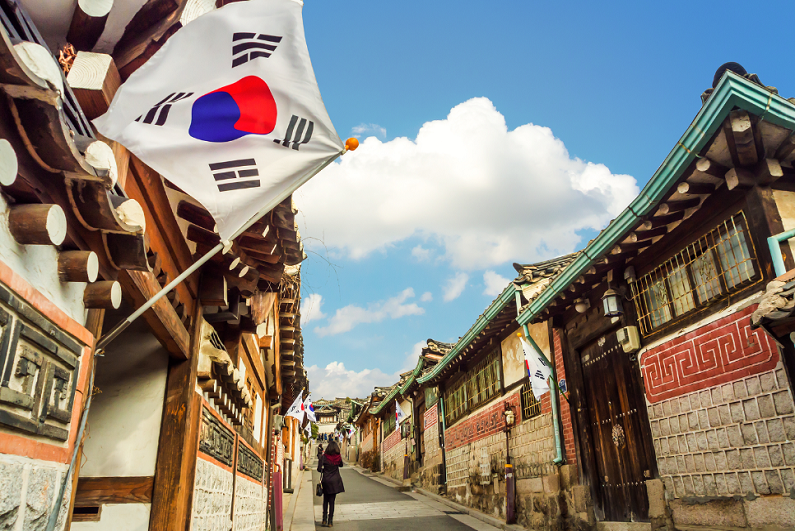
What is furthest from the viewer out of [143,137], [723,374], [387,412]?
[387,412]

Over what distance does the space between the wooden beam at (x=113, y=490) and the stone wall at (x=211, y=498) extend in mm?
450

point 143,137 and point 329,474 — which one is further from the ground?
point 143,137

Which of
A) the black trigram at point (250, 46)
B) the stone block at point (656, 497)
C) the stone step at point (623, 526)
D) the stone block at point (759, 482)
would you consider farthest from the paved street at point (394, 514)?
the black trigram at point (250, 46)

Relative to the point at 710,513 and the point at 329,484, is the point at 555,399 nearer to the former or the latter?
the point at 710,513

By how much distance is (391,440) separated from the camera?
29625 millimetres

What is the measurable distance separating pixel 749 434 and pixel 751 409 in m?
0.28

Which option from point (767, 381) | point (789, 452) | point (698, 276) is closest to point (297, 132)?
point (767, 381)

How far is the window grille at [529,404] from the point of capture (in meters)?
11.0

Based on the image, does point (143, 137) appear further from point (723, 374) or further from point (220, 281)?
point (723, 374)

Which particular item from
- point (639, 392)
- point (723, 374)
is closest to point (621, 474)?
point (639, 392)

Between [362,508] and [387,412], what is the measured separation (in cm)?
1685

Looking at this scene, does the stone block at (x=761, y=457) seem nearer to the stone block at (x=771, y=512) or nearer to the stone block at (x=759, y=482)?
the stone block at (x=759, y=482)

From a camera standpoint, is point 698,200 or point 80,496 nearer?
point 80,496

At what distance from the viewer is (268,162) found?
305 cm
